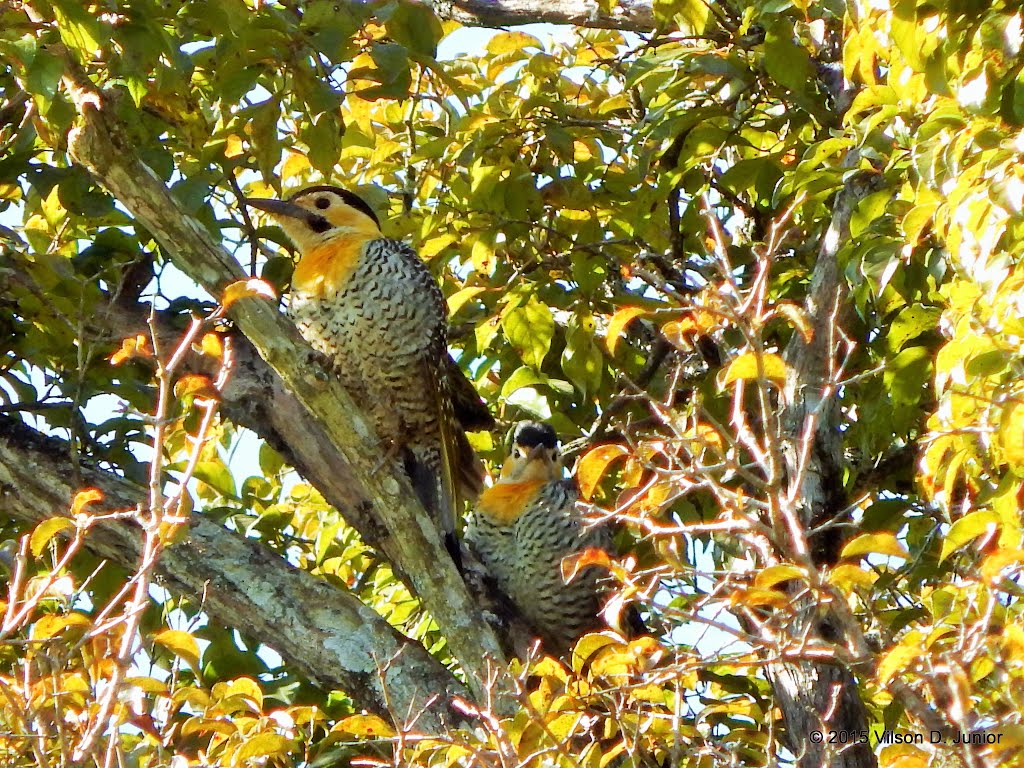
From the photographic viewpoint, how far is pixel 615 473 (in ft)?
17.4

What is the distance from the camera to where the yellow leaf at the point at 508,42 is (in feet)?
17.2

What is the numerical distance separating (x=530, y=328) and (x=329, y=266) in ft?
3.20

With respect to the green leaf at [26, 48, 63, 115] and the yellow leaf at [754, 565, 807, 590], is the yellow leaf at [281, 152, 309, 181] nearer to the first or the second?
the green leaf at [26, 48, 63, 115]

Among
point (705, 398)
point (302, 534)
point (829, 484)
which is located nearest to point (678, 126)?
→ point (705, 398)

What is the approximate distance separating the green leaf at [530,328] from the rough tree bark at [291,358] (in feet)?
3.18

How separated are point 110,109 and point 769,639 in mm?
2413

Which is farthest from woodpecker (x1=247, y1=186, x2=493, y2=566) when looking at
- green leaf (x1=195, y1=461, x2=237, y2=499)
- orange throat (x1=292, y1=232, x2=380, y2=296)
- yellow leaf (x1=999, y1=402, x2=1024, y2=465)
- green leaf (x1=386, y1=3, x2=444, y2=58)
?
yellow leaf (x1=999, y1=402, x2=1024, y2=465)

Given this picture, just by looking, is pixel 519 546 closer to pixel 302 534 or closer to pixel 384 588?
pixel 384 588

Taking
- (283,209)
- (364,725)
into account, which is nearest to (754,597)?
(364,725)

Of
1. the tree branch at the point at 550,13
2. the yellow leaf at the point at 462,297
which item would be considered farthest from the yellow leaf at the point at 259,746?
the tree branch at the point at 550,13

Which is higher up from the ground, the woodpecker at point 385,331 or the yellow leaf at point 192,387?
the woodpecker at point 385,331

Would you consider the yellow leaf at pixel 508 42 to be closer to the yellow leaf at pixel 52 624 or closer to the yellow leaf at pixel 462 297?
the yellow leaf at pixel 462 297

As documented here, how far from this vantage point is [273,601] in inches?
164

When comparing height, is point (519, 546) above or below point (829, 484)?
above
